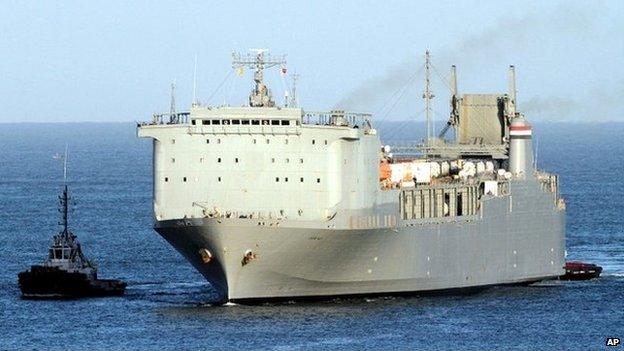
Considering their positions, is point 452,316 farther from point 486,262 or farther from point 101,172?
point 101,172

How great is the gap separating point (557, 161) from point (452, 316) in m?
111

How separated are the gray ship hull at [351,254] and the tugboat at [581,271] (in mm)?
2423

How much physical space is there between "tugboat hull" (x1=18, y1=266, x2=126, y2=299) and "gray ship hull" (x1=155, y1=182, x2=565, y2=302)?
428 centimetres

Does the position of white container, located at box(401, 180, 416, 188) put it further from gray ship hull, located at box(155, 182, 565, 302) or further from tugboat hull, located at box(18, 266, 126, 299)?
tugboat hull, located at box(18, 266, 126, 299)

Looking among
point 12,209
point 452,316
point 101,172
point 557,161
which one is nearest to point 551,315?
point 452,316

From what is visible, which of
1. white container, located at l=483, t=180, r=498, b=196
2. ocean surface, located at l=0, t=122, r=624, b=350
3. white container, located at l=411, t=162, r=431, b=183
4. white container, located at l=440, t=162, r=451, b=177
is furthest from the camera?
white container, located at l=440, t=162, r=451, b=177

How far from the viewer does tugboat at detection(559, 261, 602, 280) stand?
77875 millimetres

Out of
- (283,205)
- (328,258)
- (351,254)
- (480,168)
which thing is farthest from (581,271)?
(283,205)

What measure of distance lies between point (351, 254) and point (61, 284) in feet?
35.9

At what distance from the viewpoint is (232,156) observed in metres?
65.6

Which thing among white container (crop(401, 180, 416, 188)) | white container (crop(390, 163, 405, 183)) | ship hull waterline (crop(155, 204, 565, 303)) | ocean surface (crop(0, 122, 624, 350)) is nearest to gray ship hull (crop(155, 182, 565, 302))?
ship hull waterline (crop(155, 204, 565, 303))

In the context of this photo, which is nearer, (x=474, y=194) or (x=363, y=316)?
(x=363, y=316)

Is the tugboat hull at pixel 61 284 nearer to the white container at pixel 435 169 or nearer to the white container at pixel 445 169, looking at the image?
the white container at pixel 435 169

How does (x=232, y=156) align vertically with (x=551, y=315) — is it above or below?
above
